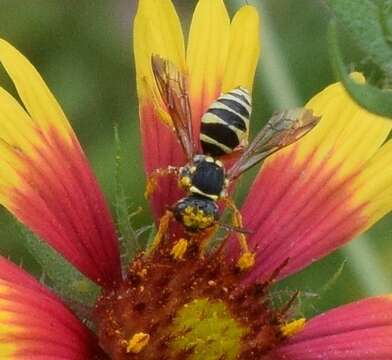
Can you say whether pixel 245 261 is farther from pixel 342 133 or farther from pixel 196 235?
pixel 342 133

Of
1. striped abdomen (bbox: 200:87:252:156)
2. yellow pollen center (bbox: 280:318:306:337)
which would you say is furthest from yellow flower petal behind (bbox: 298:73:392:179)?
yellow pollen center (bbox: 280:318:306:337)

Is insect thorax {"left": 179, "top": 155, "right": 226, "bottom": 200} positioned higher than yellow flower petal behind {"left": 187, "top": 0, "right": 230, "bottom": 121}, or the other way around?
yellow flower petal behind {"left": 187, "top": 0, "right": 230, "bottom": 121}

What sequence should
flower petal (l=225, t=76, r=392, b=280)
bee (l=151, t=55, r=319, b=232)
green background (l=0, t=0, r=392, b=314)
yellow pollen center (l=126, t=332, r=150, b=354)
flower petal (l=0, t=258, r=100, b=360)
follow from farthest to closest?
green background (l=0, t=0, r=392, b=314) < flower petal (l=225, t=76, r=392, b=280) < bee (l=151, t=55, r=319, b=232) < yellow pollen center (l=126, t=332, r=150, b=354) < flower petal (l=0, t=258, r=100, b=360)

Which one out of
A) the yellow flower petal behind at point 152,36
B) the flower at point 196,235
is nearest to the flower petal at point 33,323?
the flower at point 196,235

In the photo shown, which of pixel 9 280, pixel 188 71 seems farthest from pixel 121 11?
pixel 9 280

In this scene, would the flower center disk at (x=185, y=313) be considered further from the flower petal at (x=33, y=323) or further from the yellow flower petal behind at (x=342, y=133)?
the yellow flower petal behind at (x=342, y=133)

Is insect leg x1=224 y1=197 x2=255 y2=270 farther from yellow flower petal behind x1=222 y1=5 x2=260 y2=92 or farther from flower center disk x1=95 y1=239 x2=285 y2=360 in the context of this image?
yellow flower petal behind x1=222 y1=5 x2=260 y2=92

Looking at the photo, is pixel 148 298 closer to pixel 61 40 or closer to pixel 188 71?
pixel 188 71
